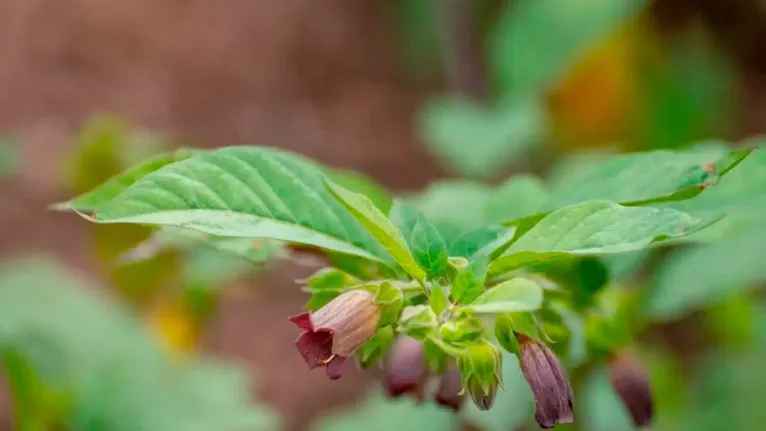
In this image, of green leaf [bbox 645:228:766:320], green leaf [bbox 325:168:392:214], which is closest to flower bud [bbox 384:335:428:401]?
green leaf [bbox 325:168:392:214]

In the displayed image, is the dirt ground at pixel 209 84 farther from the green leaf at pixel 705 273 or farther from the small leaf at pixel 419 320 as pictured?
the small leaf at pixel 419 320

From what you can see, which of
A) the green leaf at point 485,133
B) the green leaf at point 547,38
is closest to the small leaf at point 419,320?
the green leaf at point 485,133

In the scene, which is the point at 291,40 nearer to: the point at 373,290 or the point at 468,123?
the point at 468,123

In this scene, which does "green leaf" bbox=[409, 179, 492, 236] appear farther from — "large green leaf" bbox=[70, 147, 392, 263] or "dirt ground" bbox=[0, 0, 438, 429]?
"dirt ground" bbox=[0, 0, 438, 429]

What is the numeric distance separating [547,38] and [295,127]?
74 cm

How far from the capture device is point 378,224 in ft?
1.44

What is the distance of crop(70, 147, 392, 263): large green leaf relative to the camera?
44 centimetres

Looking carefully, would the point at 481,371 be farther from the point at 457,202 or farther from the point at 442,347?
the point at 457,202

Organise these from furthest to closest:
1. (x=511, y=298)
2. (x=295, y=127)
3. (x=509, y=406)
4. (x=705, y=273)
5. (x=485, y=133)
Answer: (x=295, y=127) → (x=485, y=133) → (x=705, y=273) → (x=509, y=406) → (x=511, y=298)

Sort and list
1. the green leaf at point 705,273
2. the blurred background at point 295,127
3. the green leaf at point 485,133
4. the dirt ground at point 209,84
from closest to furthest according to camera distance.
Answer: the green leaf at point 705,273 → the blurred background at point 295,127 → the green leaf at point 485,133 → the dirt ground at point 209,84

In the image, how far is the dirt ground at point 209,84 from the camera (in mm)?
1907

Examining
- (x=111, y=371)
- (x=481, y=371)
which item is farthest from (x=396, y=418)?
(x=481, y=371)

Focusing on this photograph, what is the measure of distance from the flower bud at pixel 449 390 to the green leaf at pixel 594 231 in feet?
0.31

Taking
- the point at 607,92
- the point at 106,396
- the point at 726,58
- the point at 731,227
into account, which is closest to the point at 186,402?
the point at 106,396
